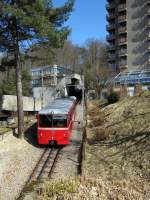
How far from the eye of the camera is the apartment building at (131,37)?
98000 millimetres

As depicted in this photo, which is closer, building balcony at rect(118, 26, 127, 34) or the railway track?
the railway track

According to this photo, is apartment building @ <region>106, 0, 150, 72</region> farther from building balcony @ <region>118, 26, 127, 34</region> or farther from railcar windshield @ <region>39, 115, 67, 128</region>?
railcar windshield @ <region>39, 115, 67, 128</region>

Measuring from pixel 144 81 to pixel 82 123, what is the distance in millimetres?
26440

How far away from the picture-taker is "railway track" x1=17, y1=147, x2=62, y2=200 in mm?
21969

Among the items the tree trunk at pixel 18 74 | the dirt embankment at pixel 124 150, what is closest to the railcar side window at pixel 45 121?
the tree trunk at pixel 18 74

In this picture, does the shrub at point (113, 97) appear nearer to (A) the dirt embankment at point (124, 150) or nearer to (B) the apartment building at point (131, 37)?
(A) the dirt embankment at point (124, 150)

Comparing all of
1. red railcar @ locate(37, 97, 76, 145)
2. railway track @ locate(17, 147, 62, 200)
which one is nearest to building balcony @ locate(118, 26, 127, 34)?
Result: red railcar @ locate(37, 97, 76, 145)

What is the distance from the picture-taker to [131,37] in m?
101

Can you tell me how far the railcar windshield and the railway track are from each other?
173 centimetres

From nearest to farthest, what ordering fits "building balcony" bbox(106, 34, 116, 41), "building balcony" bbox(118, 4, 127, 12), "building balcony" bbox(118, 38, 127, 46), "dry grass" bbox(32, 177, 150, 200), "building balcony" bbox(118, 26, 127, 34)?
"dry grass" bbox(32, 177, 150, 200)
"building balcony" bbox(118, 38, 127, 46)
"building balcony" bbox(118, 26, 127, 34)
"building balcony" bbox(118, 4, 127, 12)
"building balcony" bbox(106, 34, 116, 41)

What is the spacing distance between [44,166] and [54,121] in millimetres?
5700

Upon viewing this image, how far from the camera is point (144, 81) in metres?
63.7

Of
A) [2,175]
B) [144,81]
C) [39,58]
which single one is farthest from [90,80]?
[2,175]

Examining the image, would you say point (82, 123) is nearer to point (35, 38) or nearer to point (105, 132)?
point (105, 132)
